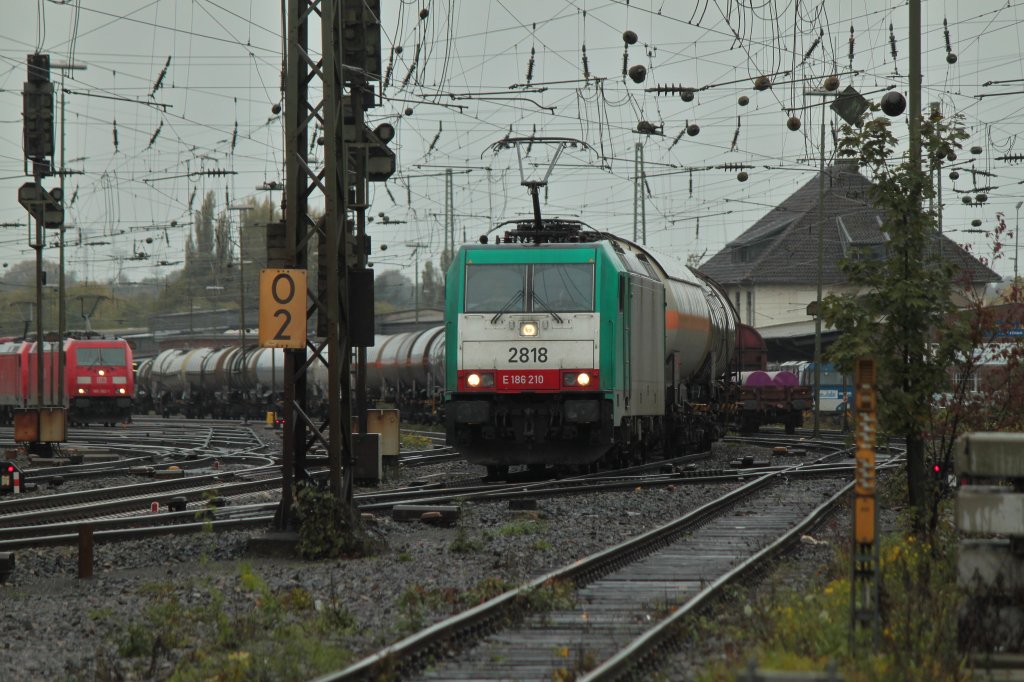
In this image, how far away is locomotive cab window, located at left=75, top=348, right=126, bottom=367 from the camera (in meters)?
49.7

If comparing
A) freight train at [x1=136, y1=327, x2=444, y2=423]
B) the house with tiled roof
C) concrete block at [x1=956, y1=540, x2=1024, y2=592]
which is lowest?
concrete block at [x1=956, y1=540, x2=1024, y2=592]

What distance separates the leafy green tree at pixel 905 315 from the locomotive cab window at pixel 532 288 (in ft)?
23.5

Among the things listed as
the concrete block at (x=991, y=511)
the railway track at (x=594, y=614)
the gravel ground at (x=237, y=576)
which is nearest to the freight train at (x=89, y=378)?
the gravel ground at (x=237, y=576)

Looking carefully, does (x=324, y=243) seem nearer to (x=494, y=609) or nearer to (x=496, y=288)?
(x=494, y=609)

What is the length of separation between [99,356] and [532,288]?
34167 mm

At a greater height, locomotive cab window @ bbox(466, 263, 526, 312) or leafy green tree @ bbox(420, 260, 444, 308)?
leafy green tree @ bbox(420, 260, 444, 308)

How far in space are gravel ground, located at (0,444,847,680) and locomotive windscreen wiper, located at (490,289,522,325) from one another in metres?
3.82

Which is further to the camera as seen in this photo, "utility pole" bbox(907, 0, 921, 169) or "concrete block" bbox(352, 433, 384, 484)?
"concrete block" bbox(352, 433, 384, 484)

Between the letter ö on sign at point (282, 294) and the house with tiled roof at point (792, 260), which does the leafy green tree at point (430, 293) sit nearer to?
the house with tiled roof at point (792, 260)

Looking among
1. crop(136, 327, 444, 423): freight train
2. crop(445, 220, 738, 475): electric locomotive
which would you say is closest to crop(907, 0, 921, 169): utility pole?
crop(445, 220, 738, 475): electric locomotive

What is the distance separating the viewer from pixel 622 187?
54.5 m

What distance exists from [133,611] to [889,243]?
6.85 m

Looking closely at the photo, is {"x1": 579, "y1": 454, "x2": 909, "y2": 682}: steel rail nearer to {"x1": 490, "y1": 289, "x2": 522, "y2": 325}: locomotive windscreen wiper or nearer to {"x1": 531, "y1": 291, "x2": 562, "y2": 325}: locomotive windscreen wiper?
{"x1": 531, "y1": 291, "x2": 562, "y2": 325}: locomotive windscreen wiper

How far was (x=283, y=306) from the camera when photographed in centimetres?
1223
